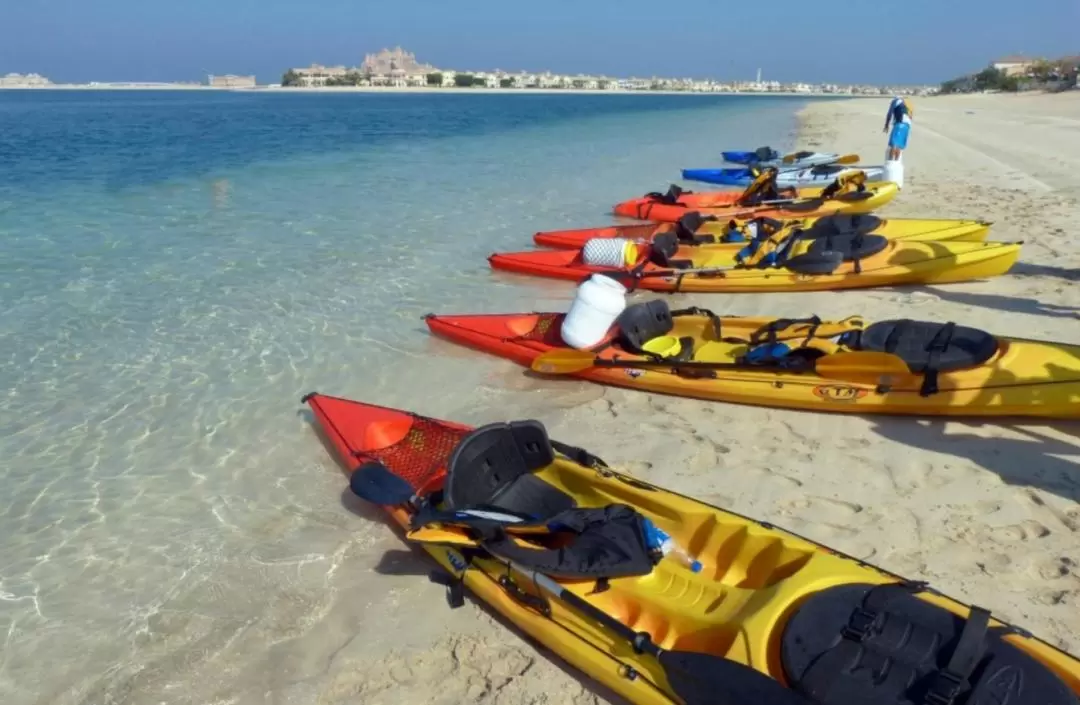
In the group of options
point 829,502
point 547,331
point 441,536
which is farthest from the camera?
point 547,331

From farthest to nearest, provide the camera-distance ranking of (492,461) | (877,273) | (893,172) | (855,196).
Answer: (893,172) → (855,196) → (877,273) → (492,461)

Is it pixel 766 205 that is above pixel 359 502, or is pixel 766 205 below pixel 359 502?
above

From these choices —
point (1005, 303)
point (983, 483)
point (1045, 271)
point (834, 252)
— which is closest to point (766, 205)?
point (834, 252)

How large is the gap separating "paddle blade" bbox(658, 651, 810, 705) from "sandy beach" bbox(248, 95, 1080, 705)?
0.54 metres

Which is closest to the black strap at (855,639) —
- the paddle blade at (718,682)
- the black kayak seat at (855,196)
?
the paddle blade at (718,682)

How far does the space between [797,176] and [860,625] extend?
46.3 ft

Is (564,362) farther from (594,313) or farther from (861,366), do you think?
(861,366)

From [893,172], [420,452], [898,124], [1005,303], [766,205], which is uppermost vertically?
[898,124]

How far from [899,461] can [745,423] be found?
1110mm

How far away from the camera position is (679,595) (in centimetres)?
350

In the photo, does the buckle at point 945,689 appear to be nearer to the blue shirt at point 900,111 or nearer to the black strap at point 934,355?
the black strap at point 934,355

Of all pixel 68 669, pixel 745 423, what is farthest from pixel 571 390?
pixel 68 669

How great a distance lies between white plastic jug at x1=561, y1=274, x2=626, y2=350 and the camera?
686 centimetres

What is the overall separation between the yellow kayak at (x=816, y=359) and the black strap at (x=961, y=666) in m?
2.94
